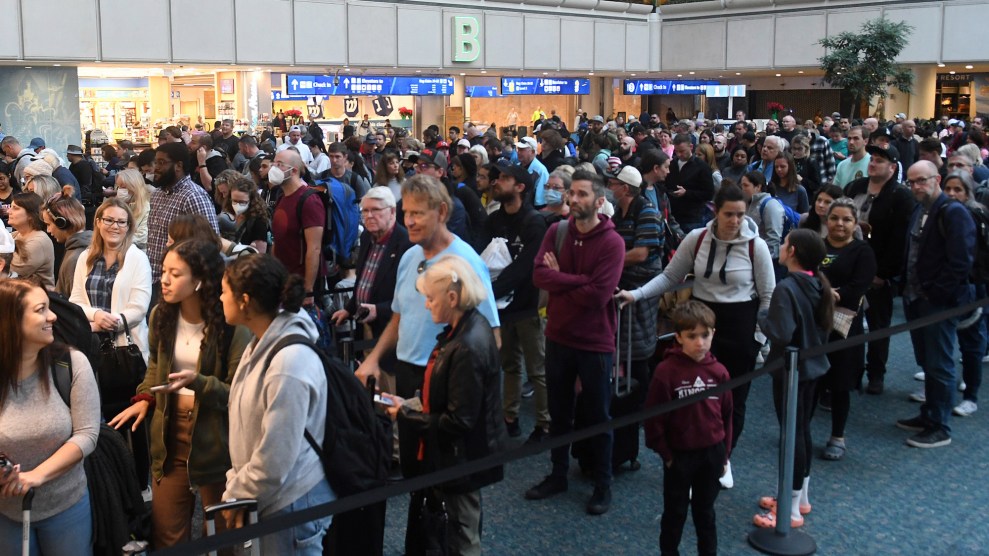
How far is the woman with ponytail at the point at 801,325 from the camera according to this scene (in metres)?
5.13

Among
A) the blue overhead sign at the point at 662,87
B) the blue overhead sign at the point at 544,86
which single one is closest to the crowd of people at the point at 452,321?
the blue overhead sign at the point at 544,86

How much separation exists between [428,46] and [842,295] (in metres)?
22.0

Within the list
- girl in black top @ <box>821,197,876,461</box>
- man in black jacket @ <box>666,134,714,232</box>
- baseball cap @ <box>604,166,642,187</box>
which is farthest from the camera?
man in black jacket @ <box>666,134,714,232</box>

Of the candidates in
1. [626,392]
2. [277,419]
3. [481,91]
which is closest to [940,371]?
[626,392]

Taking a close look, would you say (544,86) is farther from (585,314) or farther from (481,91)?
(585,314)

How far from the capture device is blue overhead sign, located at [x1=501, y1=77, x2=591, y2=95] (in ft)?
98.1

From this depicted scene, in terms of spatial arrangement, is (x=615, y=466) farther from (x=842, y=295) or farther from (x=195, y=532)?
(x=195, y=532)

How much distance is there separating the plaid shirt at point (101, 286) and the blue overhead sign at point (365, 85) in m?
19.5

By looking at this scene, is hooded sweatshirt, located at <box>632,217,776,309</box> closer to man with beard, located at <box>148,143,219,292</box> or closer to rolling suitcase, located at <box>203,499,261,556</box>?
rolling suitcase, located at <box>203,499,261,556</box>

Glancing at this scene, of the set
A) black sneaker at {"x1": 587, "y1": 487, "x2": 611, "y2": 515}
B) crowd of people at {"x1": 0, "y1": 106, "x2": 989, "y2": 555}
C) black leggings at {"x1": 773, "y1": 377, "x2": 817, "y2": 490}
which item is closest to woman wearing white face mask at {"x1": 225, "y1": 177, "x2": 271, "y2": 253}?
crowd of people at {"x1": 0, "y1": 106, "x2": 989, "y2": 555}

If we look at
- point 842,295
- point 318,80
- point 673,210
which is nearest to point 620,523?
point 842,295

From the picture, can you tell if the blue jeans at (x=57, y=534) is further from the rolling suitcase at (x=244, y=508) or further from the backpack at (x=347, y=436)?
the backpack at (x=347, y=436)

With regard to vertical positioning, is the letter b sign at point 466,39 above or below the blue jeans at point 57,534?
above

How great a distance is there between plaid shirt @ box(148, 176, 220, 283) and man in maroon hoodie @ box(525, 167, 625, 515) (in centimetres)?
283
